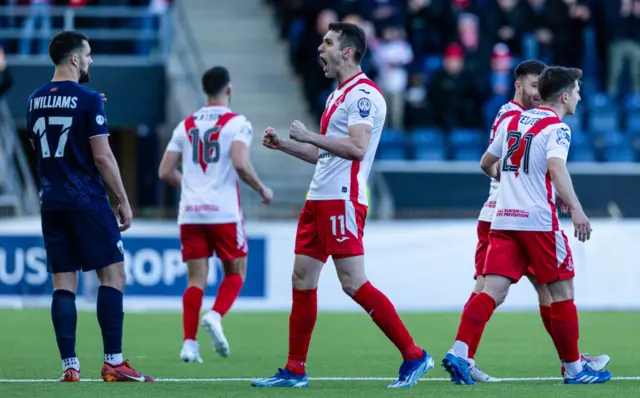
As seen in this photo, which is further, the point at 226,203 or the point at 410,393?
the point at 226,203

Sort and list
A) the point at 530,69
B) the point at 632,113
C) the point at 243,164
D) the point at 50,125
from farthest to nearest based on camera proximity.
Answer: the point at 632,113, the point at 243,164, the point at 530,69, the point at 50,125

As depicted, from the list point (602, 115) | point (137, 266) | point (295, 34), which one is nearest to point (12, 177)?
point (137, 266)

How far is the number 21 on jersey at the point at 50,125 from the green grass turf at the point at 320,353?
1399mm

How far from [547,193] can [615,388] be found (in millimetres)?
1237

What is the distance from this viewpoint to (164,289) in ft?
50.9

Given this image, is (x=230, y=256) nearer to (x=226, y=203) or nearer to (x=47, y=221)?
(x=226, y=203)

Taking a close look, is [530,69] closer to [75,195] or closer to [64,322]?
[75,195]

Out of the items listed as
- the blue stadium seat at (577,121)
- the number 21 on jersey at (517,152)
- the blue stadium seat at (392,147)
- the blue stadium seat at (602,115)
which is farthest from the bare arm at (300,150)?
the blue stadium seat at (602,115)

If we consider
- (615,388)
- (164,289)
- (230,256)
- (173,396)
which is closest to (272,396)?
(173,396)

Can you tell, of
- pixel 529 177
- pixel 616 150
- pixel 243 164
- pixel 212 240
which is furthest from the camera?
pixel 616 150

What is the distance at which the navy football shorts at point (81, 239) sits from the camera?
833 centimetres

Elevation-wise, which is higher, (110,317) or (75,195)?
(75,195)

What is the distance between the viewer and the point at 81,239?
27.3 ft

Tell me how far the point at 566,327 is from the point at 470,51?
47.1 feet
